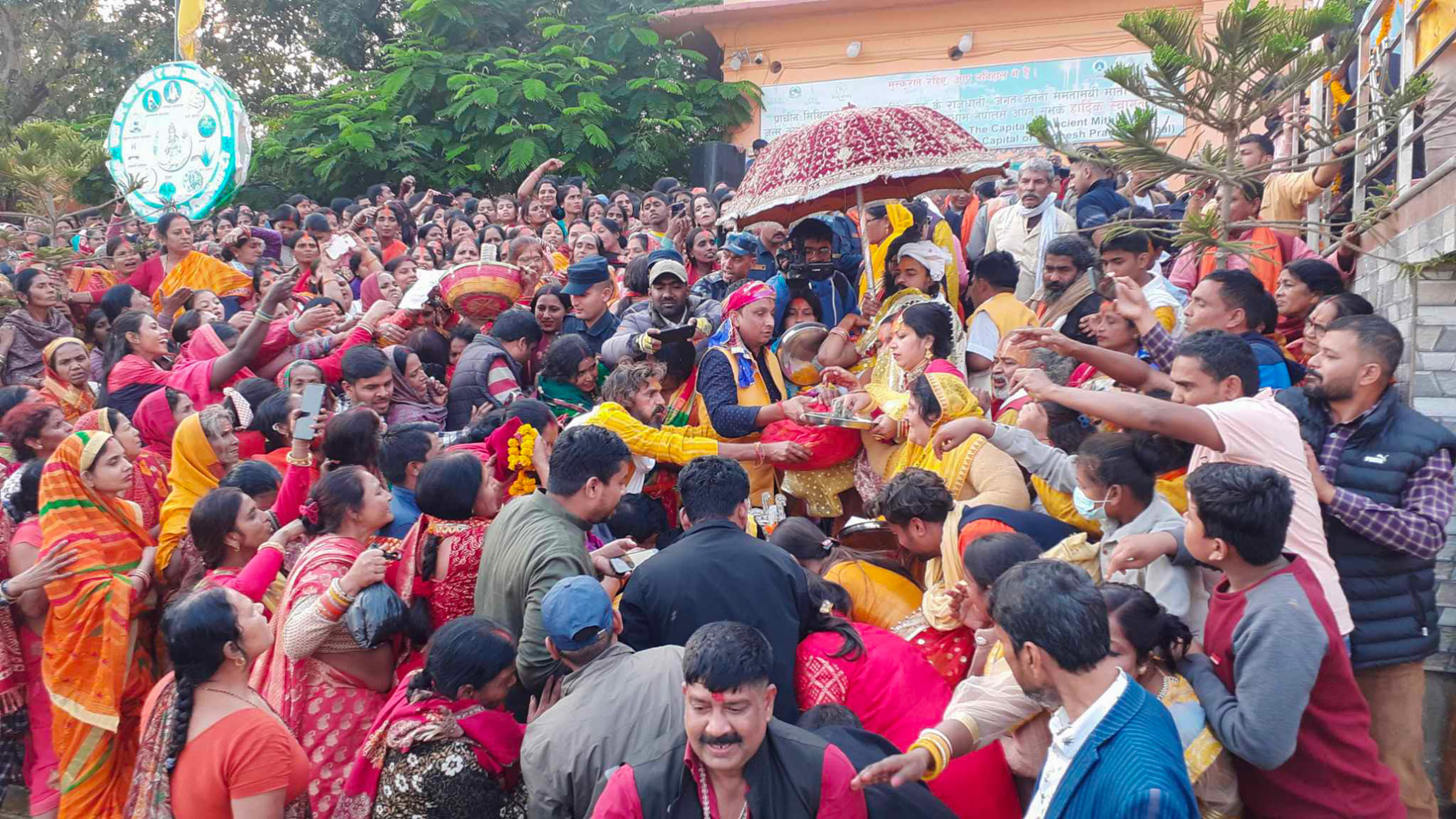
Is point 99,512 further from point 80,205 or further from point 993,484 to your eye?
point 80,205

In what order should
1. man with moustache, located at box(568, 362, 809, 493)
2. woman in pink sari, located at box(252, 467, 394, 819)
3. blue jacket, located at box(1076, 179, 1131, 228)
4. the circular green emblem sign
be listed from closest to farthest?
1. woman in pink sari, located at box(252, 467, 394, 819)
2. man with moustache, located at box(568, 362, 809, 493)
3. blue jacket, located at box(1076, 179, 1131, 228)
4. the circular green emblem sign

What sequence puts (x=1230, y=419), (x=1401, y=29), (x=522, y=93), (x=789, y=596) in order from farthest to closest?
1. (x=522, y=93)
2. (x=1401, y=29)
3. (x=789, y=596)
4. (x=1230, y=419)

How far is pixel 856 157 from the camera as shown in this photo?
18.6 ft

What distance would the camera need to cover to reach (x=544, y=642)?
3439mm

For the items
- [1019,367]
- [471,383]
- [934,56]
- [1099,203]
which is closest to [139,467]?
[471,383]

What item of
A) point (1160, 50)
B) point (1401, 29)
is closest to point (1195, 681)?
point (1160, 50)

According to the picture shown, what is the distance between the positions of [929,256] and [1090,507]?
274 centimetres

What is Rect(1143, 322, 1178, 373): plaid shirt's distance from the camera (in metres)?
4.35

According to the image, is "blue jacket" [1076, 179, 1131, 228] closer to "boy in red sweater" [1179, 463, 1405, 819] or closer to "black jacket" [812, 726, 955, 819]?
"boy in red sweater" [1179, 463, 1405, 819]

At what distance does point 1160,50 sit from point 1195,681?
2586 mm

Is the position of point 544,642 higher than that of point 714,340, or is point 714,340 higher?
point 714,340

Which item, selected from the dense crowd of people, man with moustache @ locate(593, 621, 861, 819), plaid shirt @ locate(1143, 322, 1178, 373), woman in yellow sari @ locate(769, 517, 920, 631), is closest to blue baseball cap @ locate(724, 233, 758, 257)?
the dense crowd of people

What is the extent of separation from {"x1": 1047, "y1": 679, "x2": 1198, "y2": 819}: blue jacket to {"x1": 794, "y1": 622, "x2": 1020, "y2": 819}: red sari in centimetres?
89

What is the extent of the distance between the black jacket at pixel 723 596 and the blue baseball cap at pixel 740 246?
3691mm
